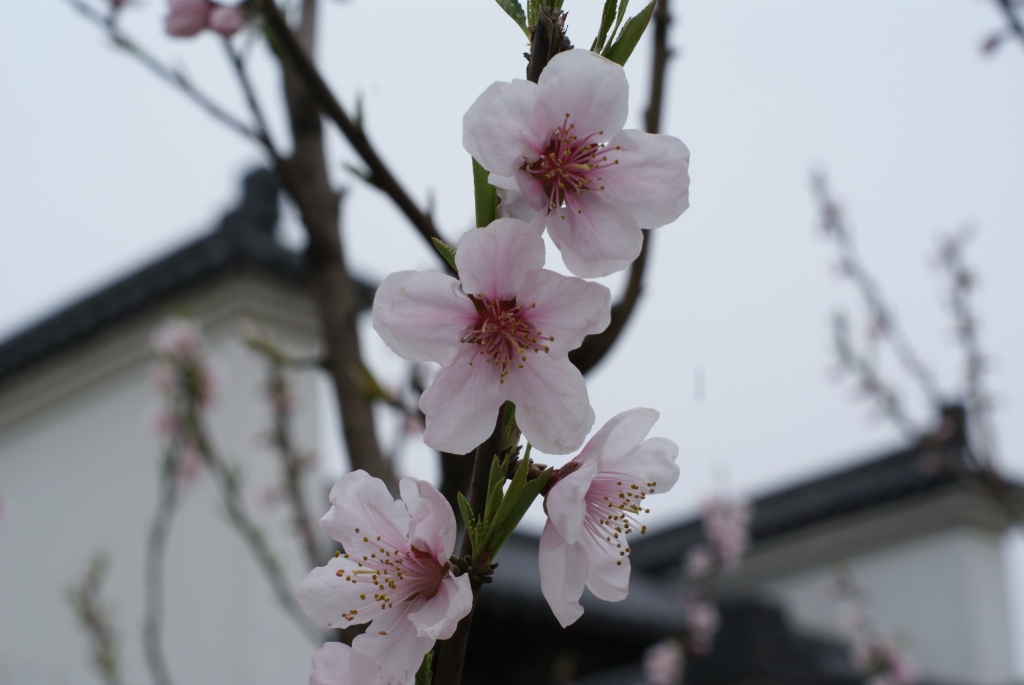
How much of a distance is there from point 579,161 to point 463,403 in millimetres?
231

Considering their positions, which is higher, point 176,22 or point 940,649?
point 176,22

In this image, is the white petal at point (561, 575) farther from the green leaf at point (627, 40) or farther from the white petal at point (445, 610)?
the green leaf at point (627, 40)

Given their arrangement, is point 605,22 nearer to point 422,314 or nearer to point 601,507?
point 422,314

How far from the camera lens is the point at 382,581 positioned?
2.69 feet

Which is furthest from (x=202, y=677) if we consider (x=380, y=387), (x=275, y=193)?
(x=380, y=387)

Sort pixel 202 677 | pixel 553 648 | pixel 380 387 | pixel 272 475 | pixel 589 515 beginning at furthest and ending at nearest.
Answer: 1. pixel 553 648
2. pixel 272 475
3. pixel 202 677
4. pixel 380 387
5. pixel 589 515

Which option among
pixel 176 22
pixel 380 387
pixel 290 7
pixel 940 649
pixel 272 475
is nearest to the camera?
pixel 380 387

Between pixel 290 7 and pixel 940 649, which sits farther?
pixel 940 649

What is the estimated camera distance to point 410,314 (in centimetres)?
84

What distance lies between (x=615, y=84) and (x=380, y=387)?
2.77 feet

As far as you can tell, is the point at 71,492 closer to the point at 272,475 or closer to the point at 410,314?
the point at 272,475

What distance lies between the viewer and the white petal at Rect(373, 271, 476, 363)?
0.81 metres

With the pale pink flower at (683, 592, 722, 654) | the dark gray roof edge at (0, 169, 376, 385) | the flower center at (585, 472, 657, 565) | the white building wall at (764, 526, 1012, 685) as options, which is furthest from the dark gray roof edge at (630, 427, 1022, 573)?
the flower center at (585, 472, 657, 565)

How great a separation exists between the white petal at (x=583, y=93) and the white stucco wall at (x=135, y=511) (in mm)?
3560
